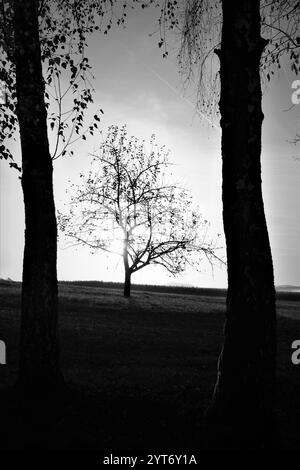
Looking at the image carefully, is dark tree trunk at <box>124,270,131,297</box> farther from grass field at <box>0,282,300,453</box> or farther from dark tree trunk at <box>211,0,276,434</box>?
dark tree trunk at <box>211,0,276,434</box>

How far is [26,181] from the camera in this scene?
31.9ft

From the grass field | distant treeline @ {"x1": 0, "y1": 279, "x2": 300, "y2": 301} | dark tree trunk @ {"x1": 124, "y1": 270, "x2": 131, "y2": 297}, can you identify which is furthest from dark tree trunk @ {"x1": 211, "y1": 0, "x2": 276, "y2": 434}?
distant treeline @ {"x1": 0, "y1": 279, "x2": 300, "y2": 301}

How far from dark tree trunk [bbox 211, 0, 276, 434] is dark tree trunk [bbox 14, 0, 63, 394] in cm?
351

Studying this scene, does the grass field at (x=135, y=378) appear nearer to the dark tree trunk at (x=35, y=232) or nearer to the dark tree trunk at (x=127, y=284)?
the dark tree trunk at (x=35, y=232)

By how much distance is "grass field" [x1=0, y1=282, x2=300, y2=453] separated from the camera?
789 centimetres

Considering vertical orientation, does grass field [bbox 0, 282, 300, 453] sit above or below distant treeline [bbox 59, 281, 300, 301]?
below

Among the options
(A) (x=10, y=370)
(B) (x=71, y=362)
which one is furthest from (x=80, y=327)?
(A) (x=10, y=370)

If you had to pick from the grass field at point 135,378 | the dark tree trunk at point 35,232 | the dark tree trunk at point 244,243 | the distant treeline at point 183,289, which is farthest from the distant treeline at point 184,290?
the dark tree trunk at point 244,243

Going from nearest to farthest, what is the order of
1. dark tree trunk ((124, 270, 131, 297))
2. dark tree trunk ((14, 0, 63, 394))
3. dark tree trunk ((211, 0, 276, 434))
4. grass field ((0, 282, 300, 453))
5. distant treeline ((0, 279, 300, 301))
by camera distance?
1. grass field ((0, 282, 300, 453))
2. dark tree trunk ((211, 0, 276, 434))
3. dark tree trunk ((14, 0, 63, 394))
4. dark tree trunk ((124, 270, 131, 297))
5. distant treeline ((0, 279, 300, 301))

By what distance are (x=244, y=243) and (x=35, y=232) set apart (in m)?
4.20

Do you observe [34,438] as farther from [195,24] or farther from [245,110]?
[195,24]

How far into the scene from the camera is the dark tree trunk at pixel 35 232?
31.3 feet

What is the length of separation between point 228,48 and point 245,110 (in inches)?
47.8

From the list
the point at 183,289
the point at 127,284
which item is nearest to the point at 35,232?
the point at 127,284
